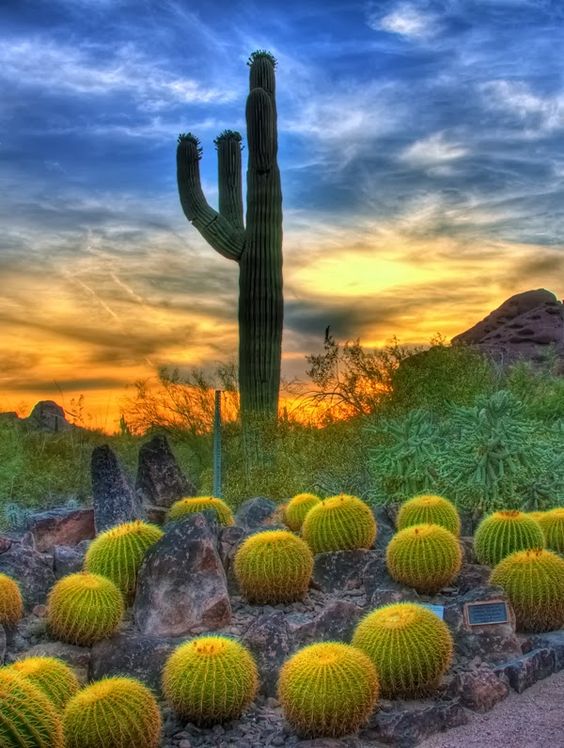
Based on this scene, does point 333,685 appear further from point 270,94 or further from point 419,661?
point 270,94

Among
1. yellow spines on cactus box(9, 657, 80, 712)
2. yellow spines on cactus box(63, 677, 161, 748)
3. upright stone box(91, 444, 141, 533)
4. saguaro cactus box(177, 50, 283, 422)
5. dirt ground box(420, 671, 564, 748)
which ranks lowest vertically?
dirt ground box(420, 671, 564, 748)

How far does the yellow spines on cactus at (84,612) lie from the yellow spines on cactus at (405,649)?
1608 millimetres

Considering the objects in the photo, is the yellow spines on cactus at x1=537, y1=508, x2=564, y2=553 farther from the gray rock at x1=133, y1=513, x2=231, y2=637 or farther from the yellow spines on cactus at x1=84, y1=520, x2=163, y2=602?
the yellow spines on cactus at x1=84, y1=520, x2=163, y2=602

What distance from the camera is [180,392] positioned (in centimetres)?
1652

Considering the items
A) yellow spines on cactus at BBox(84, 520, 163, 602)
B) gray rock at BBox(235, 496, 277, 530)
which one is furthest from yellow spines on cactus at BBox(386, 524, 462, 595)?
gray rock at BBox(235, 496, 277, 530)

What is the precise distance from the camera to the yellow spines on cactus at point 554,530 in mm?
7738

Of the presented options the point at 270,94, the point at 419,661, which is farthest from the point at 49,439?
the point at 419,661

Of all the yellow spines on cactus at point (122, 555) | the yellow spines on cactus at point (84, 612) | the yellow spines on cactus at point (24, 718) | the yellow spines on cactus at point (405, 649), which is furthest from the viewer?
the yellow spines on cactus at point (122, 555)

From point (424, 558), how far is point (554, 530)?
1.73 meters

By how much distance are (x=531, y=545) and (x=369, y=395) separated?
6.77 metres

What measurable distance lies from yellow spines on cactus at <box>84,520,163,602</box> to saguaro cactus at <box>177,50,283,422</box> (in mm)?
8544

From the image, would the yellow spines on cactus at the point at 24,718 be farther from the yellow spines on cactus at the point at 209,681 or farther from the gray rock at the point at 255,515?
the gray rock at the point at 255,515

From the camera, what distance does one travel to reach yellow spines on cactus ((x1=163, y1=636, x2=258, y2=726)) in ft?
17.1

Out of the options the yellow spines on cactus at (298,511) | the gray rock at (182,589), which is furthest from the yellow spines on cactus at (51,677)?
the yellow spines on cactus at (298,511)
